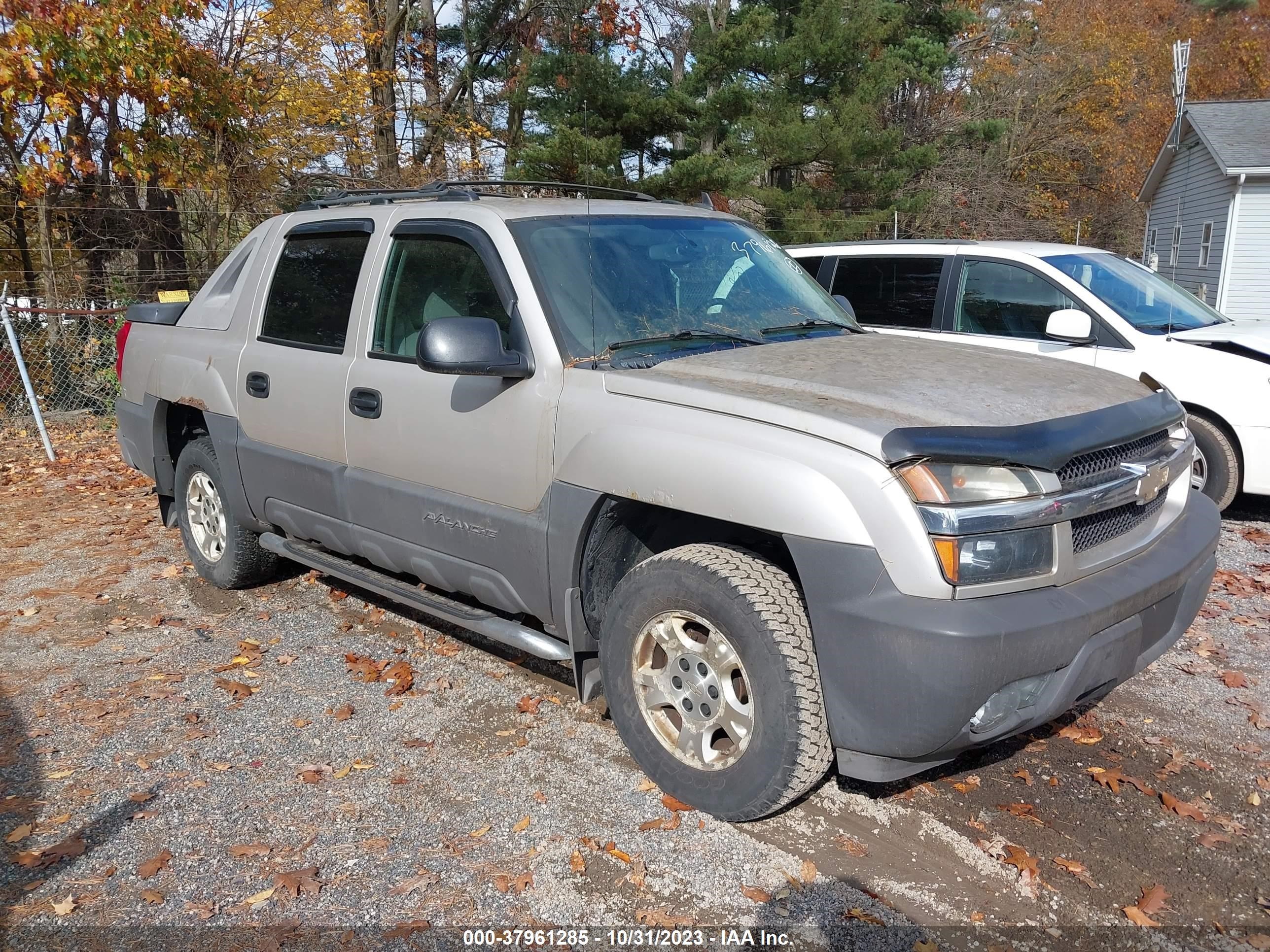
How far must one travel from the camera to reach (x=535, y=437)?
351 cm

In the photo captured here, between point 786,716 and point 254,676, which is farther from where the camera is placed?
point 254,676

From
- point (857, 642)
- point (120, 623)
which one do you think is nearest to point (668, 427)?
point (857, 642)

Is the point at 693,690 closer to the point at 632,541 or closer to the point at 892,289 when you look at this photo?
the point at 632,541

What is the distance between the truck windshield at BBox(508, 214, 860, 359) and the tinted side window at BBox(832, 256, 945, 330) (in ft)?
10.2

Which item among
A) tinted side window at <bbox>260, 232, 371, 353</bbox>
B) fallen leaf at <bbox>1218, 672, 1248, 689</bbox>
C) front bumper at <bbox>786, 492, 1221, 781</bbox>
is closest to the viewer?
front bumper at <bbox>786, 492, 1221, 781</bbox>

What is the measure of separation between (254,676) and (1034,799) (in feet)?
11.1

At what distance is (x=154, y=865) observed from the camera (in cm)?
307

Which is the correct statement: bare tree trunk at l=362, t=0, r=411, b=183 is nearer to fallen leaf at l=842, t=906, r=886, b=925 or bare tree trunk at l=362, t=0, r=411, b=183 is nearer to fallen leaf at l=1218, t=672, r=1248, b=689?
fallen leaf at l=1218, t=672, r=1248, b=689

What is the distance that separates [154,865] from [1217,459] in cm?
661

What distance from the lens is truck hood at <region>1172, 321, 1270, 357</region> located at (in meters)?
6.47

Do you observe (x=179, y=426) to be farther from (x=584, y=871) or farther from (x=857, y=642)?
(x=857, y=642)

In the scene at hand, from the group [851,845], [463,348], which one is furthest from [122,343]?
[851,845]

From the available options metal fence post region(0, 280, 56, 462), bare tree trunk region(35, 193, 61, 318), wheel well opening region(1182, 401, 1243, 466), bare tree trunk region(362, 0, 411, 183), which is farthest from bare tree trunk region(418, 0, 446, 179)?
wheel well opening region(1182, 401, 1243, 466)

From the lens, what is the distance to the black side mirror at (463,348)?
3322mm
